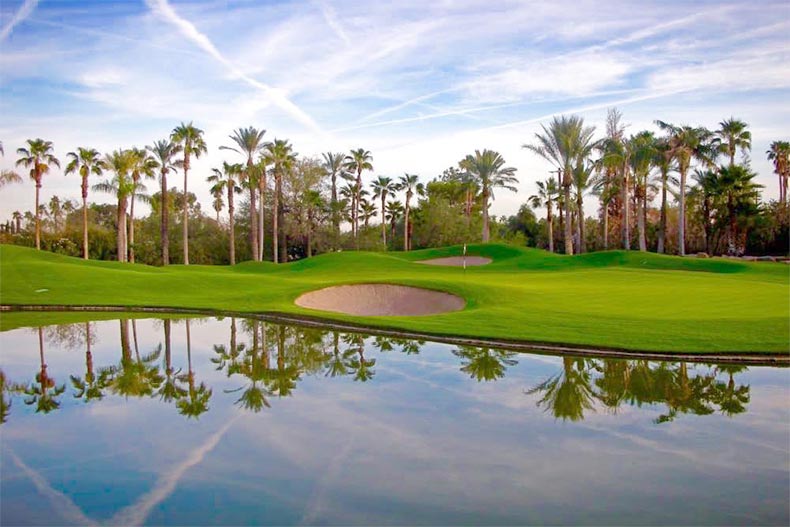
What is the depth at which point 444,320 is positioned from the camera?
65.1ft

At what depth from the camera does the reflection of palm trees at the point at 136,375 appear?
11.8 metres

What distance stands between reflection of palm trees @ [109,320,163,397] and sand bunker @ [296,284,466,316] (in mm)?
10289

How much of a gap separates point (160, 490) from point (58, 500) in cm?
108

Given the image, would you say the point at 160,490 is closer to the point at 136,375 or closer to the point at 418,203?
the point at 136,375

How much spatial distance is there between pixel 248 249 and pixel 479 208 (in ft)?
110

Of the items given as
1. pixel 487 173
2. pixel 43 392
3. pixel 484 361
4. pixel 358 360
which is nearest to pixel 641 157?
pixel 487 173

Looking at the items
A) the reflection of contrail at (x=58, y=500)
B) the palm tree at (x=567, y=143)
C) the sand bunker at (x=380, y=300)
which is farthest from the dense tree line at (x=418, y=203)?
the reflection of contrail at (x=58, y=500)

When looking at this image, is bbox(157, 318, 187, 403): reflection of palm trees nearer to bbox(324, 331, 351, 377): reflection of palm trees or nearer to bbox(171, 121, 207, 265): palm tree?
bbox(324, 331, 351, 377): reflection of palm trees

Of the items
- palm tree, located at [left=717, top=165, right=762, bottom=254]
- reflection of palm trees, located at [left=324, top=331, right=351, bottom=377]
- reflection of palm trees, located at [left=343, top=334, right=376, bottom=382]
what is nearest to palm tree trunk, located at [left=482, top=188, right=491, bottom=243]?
palm tree, located at [left=717, top=165, right=762, bottom=254]

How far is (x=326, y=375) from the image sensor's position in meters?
13.2

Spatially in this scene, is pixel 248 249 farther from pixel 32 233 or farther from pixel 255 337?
pixel 255 337

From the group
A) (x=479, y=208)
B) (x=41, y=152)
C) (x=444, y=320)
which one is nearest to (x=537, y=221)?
(x=479, y=208)

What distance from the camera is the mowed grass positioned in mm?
16422

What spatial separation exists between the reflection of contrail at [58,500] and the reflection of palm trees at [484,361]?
8010 mm
